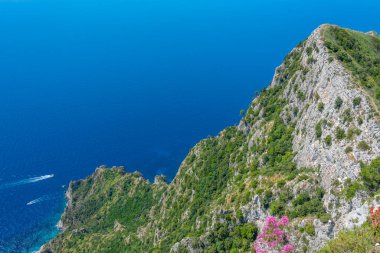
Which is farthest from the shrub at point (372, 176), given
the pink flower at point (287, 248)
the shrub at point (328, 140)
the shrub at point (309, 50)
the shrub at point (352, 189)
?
the shrub at point (309, 50)

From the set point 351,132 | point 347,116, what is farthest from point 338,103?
point 351,132

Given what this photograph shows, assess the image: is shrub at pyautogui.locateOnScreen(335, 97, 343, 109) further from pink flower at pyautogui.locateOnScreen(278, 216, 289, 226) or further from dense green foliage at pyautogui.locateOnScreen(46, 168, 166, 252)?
dense green foliage at pyautogui.locateOnScreen(46, 168, 166, 252)

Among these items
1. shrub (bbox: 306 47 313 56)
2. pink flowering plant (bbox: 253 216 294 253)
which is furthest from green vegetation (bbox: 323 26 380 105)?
pink flowering plant (bbox: 253 216 294 253)

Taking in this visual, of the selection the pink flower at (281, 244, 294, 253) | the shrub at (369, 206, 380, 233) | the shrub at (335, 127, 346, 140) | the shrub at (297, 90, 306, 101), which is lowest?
the shrub at (369, 206, 380, 233)

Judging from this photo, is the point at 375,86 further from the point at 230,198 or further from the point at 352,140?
the point at 230,198

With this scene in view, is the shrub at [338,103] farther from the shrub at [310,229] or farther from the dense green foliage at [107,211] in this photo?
the dense green foliage at [107,211]

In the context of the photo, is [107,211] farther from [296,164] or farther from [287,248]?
[287,248]
